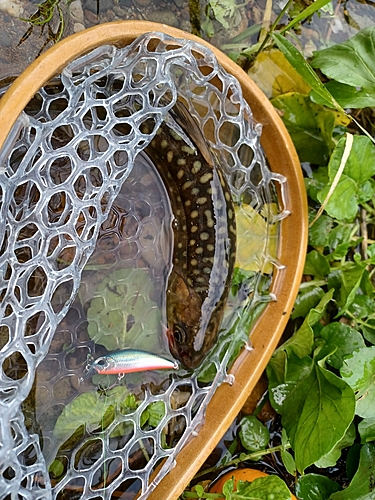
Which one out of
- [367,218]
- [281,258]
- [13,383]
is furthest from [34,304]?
[367,218]

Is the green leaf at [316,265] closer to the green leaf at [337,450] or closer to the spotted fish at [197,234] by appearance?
the spotted fish at [197,234]

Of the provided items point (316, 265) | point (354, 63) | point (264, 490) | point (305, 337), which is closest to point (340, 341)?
point (305, 337)

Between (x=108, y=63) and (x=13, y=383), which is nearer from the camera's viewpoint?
(x=13, y=383)

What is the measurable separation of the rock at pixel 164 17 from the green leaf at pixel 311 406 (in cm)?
171

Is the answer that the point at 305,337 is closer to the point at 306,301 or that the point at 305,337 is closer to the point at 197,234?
the point at 306,301

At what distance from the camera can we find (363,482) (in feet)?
8.41

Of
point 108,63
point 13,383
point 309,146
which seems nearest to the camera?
point 13,383

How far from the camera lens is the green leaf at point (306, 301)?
280 cm

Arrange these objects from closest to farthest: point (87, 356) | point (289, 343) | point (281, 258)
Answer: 1. point (87, 356)
2. point (281, 258)
3. point (289, 343)

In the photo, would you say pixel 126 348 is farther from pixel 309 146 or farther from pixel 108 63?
pixel 309 146

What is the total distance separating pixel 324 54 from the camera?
8.56 feet

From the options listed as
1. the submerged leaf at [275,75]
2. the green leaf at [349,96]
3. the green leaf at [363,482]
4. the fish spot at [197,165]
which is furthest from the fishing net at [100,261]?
the green leaf at [363,482]

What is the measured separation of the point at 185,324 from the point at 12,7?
1.52 m

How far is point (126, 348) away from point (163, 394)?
0.25 m
